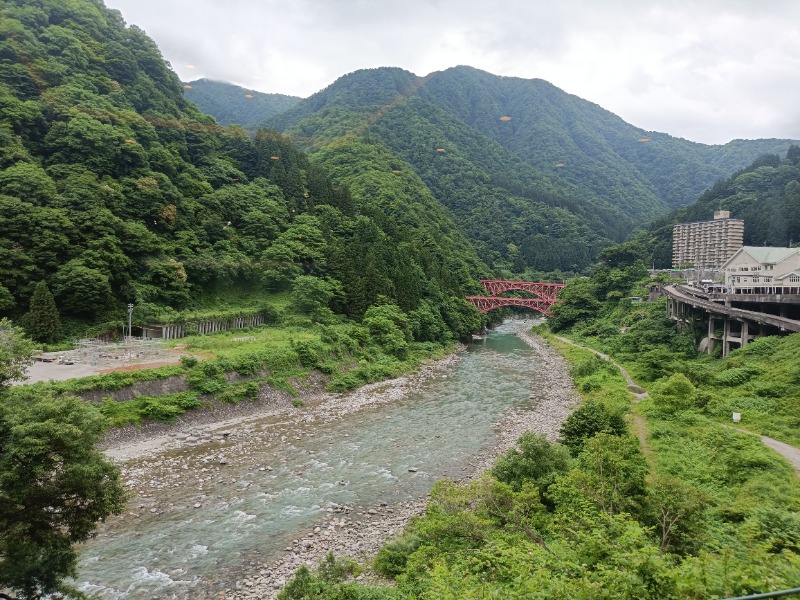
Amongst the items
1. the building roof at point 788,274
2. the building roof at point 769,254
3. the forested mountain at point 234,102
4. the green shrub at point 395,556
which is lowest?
the green shrub at point 395,556

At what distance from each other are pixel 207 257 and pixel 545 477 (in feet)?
126

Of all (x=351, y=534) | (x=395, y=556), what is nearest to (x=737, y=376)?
(x=395, y=556)

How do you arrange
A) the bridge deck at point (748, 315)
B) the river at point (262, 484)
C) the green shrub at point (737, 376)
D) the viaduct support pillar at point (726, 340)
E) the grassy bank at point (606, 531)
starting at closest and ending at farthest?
the grassy bank at point (606, 531)
the river at point (262, 484)
the green shrub at point (737, 376)
the bridge deck at point (748, 315)
the viaduct support pillar at point (726, 340)

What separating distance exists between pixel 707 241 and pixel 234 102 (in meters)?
153

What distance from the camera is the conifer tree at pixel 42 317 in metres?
30.1

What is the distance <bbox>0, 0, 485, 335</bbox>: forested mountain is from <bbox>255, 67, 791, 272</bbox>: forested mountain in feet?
117

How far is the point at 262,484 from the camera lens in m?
19.0

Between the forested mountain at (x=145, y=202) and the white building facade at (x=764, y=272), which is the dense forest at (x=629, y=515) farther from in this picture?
the forested mountain at (x=145, y=202)

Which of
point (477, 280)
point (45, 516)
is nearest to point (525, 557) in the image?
point (45, 516)

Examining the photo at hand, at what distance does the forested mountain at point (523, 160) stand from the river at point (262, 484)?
71703 millimetres

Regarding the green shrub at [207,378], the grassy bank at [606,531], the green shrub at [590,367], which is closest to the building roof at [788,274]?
the green shrub at [590,367]

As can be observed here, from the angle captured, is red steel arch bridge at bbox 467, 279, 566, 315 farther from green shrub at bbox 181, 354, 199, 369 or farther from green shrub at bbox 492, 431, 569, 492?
green shrub at bbox 492, 431, 569, 492

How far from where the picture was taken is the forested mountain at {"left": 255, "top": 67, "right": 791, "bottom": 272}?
11356 cm

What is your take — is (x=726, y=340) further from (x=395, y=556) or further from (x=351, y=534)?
(x=395, y=556)
